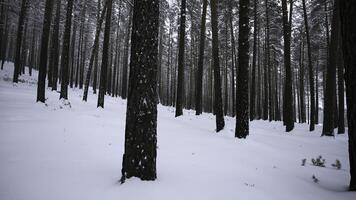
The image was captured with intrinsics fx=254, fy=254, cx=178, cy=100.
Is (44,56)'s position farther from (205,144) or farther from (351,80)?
(351,80)

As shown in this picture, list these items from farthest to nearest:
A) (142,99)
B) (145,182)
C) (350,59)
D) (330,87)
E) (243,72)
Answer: (330,87)
(243,72)
(350,59)
(142,99)
(145,182)

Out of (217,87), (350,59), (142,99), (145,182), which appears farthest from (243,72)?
(145,182)

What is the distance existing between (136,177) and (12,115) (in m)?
7.45

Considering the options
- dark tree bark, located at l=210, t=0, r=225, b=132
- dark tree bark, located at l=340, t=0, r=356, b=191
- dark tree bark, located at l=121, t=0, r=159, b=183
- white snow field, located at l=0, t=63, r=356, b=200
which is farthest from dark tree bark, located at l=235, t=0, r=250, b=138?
dark tree bark, located at l=121, t=0, r=159, b=183

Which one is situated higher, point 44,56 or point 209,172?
point 44,56

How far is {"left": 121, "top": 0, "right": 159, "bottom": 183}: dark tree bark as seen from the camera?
3.80 meters

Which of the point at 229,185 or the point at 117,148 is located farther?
the point at 117,148

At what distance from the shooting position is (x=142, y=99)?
3867 mm

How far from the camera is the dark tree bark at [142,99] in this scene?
150 inches

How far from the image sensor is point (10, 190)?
3.56 meters

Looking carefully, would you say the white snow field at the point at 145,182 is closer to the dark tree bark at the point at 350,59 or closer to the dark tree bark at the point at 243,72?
the dark tree bark at the point at 350,59

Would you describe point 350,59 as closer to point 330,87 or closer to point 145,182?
point 145,182

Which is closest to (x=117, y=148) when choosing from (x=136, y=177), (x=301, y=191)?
(x=136, y=177)

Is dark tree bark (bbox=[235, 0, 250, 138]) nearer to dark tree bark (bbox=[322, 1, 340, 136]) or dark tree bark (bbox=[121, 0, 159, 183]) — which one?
dark tree bark (bbox=[121, 0, 159, 183])
